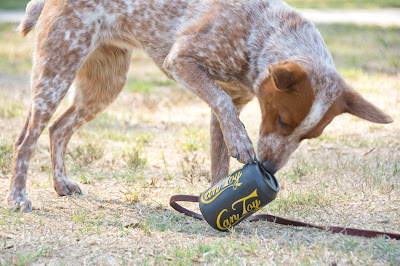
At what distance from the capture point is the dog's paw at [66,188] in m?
4.23

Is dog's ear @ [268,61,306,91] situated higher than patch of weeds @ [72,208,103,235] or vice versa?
dog's ear @ [268,61,306,91]

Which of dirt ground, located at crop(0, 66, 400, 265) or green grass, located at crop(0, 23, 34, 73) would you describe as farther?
green grass, located at crop(0, 23, 34, 73)

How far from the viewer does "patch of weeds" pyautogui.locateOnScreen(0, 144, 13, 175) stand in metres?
4.59

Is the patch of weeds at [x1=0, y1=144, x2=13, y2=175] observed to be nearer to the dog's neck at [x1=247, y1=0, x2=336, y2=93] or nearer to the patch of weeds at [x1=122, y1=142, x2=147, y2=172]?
the patch of weeds at [x1=122, y1=142, x2=147, y2=172]

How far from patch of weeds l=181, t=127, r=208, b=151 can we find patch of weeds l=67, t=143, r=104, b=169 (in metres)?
0.83

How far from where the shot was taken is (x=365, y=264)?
281 cm

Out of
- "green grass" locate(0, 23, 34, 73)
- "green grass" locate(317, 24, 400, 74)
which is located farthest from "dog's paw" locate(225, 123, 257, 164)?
"green grass" locate(0, 23, 34, 73)

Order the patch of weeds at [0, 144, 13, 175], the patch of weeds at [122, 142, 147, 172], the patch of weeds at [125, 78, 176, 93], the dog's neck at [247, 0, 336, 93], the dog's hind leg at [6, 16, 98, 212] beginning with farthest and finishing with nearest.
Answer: the patch of weeds at [125, 78, 176, 93] < the patch of weeds at [122, 142, 147, 172] < the patch of weeds at [0, 144, 13, 175] < the dog's hind leg at [6, 16, 98, 212] < the dog's neck at [247, 0, 336, 93]

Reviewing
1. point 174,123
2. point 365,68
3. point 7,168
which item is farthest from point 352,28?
point 7,168

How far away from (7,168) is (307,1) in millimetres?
16578

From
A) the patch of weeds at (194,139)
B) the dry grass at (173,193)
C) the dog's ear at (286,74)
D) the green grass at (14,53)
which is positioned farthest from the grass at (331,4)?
the dog's ear at (286,74)

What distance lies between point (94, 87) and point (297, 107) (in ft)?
6.46

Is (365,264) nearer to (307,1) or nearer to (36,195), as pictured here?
(36,195)

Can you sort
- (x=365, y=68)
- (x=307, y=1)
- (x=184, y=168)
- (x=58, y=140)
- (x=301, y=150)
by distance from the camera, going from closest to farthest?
1. (x=58, y=140)
2. (x=184, y=168)
3. (x=301, y=150)
4. (x=365, y=68)
5. (x=307, y=1)
